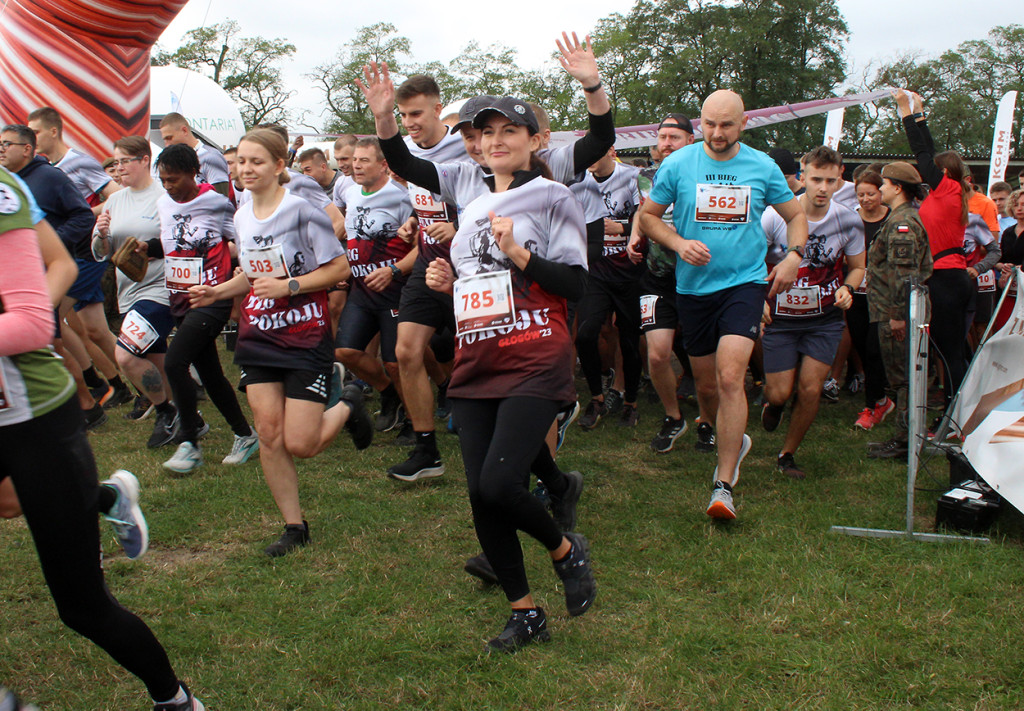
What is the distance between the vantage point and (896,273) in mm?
6078

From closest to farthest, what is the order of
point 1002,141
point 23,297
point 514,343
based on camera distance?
point 23,297
point 514,343
point 1002,141

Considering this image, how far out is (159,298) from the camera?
6.30 metres

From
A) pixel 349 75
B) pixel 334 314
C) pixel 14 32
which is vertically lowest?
pixel 334 314

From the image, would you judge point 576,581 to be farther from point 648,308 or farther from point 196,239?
point 196,239

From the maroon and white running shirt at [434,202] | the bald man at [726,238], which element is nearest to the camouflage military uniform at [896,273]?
the bald man at [726,238]

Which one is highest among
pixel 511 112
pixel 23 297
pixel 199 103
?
pixel 199 103

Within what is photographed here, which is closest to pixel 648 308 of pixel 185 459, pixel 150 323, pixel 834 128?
pixel 185 459

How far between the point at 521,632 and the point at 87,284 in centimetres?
528

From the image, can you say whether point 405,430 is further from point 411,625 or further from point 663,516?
point 411,625

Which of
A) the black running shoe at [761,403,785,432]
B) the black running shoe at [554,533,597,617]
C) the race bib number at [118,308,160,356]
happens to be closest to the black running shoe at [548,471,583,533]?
the black running shoe at [554,533,597,617]

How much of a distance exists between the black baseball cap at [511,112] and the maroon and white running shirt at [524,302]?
0.70 feet

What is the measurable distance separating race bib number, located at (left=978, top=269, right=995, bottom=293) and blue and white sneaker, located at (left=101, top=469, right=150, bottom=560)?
792cm

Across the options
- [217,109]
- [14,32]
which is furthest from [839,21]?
[14,32]

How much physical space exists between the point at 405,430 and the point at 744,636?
140 inches
